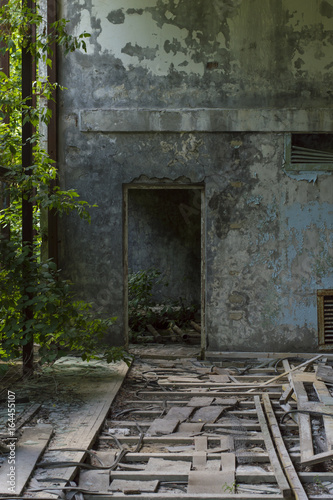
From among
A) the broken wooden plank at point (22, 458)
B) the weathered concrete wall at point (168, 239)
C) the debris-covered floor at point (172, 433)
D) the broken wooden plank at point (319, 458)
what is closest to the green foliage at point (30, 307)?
the debris-covered floor at point (172, 433)

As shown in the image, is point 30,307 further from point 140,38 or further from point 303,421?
point 140,38

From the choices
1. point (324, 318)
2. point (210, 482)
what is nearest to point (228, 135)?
point (324, 318)

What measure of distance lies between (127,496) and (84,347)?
3.21 metres

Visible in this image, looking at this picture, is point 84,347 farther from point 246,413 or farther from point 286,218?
point 286,218

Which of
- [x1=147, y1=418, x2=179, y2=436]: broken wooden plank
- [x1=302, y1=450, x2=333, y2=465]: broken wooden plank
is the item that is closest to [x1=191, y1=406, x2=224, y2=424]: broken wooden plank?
[x1=147, y1=418, x2=179, y2=436]: broken wooden plank

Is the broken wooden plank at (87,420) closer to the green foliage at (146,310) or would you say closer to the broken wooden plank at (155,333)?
the broken wooden plank at (155,333)

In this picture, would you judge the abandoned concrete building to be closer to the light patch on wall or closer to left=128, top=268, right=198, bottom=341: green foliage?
the light patch on wall

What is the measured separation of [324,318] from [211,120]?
3206 millimetres

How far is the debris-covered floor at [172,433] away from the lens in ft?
12.7

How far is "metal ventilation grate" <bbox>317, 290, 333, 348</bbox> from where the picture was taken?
790 cm

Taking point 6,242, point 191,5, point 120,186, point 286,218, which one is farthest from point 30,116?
point 286,218

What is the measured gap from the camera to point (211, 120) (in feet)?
25.9

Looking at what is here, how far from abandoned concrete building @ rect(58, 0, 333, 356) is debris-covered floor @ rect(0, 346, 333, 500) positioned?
913mm

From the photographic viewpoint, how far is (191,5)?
791 centimetres
